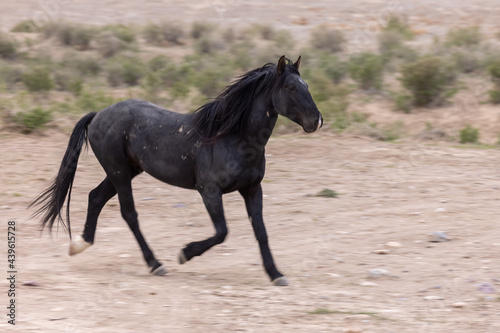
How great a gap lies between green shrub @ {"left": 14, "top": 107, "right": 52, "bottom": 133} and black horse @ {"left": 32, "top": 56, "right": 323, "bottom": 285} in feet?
18.9

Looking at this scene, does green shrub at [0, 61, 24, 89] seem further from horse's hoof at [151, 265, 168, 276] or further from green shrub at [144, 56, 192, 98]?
horse's hoof at [151, 265, 168, 276]

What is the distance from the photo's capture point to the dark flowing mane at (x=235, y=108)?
6.04 meters

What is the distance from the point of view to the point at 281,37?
28703mm

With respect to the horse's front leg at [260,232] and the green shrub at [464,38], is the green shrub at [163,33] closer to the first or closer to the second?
the green shrub at [464,38]

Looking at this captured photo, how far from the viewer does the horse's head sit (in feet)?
18.7

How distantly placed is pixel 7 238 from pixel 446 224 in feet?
15.8

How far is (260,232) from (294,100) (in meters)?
1.21

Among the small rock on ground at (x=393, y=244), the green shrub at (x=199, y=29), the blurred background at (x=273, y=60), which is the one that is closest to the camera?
the small rock on ground at (x=393, y=244)

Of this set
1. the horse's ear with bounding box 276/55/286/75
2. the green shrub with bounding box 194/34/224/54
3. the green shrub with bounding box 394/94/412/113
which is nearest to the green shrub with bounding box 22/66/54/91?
the green shrub with bounding box 394/94/412/113

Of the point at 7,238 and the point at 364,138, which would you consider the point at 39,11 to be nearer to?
the point at 364,138

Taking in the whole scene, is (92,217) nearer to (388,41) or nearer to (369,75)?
(369,75)

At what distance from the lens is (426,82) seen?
17859 millimetres

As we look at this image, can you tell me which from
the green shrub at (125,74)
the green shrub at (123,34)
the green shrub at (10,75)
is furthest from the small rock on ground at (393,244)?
the green shrub at (123,34)

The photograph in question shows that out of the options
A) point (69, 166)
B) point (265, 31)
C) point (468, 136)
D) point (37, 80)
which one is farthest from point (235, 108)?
point (265, 31)
